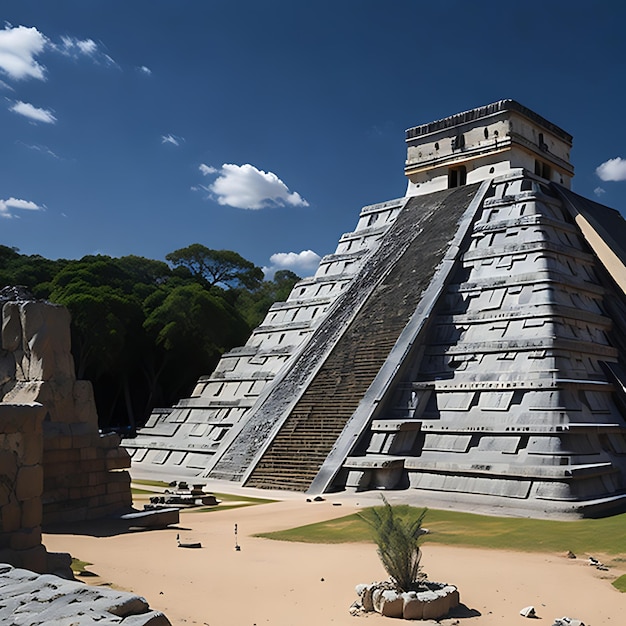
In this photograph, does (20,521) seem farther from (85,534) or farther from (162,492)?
(162,492)

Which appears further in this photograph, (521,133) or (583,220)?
(521,133)

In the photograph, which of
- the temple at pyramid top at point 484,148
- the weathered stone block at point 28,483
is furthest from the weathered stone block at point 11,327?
the temple at pyramid top at point 484,148

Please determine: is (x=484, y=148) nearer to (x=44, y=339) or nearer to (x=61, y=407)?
(x=44, y=339)

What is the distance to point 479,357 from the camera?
16.6 m

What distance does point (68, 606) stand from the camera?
500 centimetres

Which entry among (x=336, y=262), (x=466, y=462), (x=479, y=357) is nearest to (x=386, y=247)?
(x=336, y=262)

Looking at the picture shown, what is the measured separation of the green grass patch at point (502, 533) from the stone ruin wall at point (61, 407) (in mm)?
3163

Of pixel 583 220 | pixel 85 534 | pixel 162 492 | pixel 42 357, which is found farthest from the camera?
pixel 583 220

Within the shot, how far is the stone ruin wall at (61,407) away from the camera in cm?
1130

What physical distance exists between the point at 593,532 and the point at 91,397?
8688 millimetres

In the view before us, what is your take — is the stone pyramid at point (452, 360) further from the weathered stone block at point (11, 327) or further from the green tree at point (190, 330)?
the green tree at point (190, 330)

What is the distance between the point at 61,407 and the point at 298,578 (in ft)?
19.6

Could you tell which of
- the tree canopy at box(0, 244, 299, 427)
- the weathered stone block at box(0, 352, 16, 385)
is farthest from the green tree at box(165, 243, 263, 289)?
the weathered stone block at box(0, 352, 16, 385)

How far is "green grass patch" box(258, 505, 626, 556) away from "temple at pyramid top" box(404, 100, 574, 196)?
15531 mm
